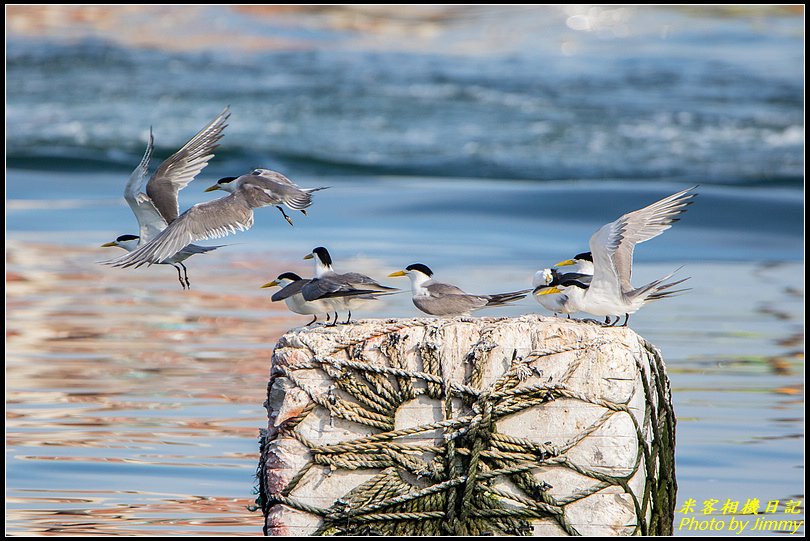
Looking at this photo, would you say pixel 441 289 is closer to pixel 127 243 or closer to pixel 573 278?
pixel 573 278

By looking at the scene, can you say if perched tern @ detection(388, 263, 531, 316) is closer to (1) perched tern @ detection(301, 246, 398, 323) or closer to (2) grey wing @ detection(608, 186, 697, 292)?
(1) perched tern @ detection(301, 246, 398, 323)

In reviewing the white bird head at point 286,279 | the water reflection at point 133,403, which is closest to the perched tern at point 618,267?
the white bird head at point 286,279

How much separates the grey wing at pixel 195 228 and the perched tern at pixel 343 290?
1.57ft

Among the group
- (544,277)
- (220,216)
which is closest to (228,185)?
(220,216)

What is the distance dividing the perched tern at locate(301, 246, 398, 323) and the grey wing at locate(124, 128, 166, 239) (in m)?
1.05

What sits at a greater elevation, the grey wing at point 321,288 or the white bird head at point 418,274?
the white bird head at point 418,274

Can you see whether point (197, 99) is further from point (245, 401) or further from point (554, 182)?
point (245, 401)

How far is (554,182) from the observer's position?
19375 mm

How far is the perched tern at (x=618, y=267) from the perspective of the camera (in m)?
Result: 5.32

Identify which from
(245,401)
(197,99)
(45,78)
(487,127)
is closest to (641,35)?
(487,127)

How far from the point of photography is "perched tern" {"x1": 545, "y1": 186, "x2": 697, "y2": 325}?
17.5ft

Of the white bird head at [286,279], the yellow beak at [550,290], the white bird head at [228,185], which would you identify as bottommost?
the yellow beak at [550,290]

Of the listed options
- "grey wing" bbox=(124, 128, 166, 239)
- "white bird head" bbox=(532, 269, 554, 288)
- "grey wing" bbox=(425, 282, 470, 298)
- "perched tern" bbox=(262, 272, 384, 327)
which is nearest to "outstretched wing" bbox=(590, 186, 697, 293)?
"white bird head" bbox=(532, 269, 554, 288)

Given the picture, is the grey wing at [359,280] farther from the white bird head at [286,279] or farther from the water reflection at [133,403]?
the water reflection at [133,403]
